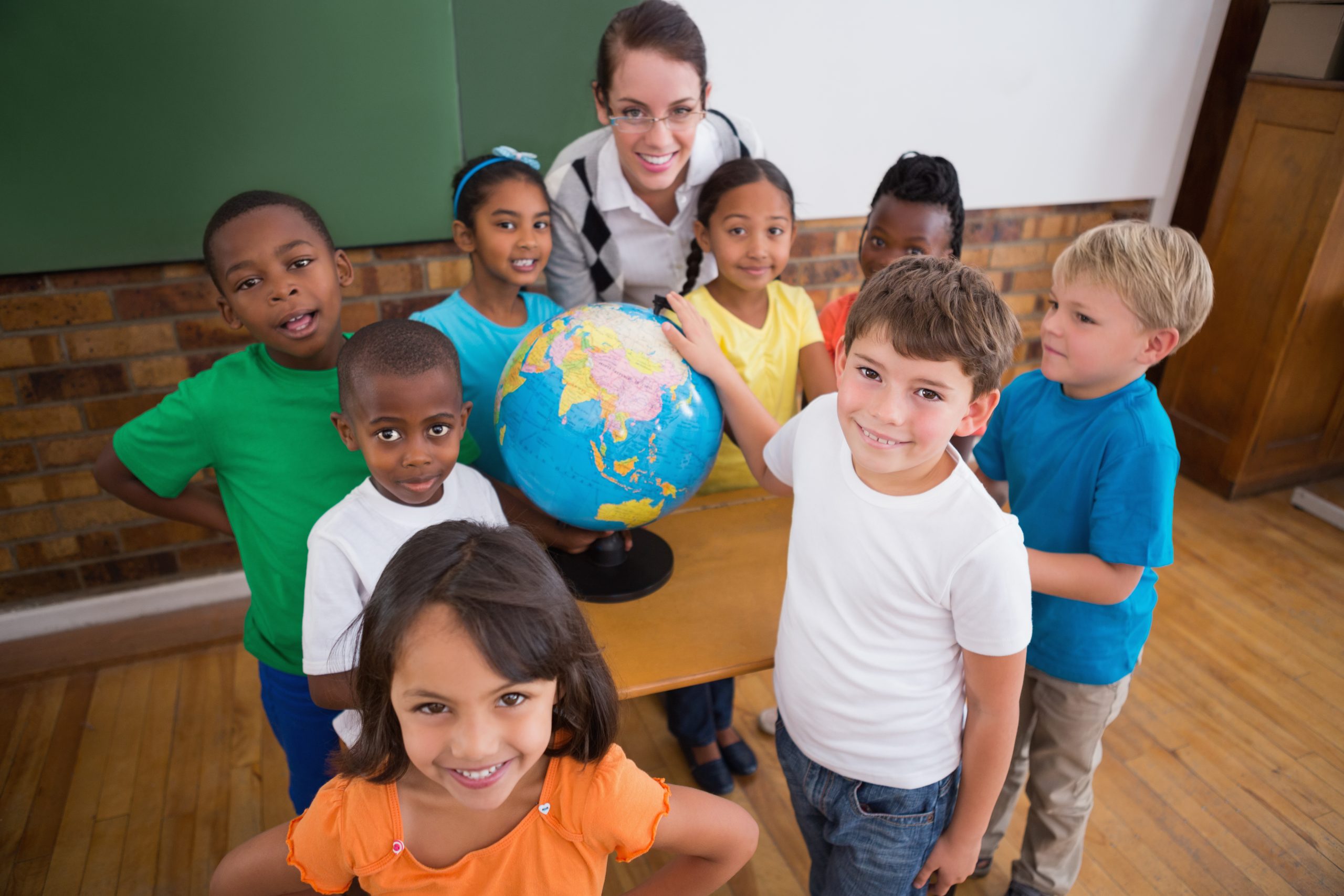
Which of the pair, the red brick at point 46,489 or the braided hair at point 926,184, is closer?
the braided hair at point 926,184

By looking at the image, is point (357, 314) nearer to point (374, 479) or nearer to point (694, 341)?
point (374, 479)

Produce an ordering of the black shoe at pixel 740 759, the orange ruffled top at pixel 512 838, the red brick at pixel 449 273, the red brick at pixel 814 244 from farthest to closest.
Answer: the red brick at pixel 814 244 → the red brick at pixel 449 273 → the black shoe at pixel 740 759 → the orange ruffled top at pixel 512 838

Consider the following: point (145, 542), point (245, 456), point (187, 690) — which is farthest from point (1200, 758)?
point (145, 542)

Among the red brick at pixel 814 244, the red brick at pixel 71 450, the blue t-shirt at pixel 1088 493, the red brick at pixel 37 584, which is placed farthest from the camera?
the red brick at pixel 814 244

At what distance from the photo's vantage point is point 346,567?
1.36 m

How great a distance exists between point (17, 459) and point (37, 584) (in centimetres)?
45

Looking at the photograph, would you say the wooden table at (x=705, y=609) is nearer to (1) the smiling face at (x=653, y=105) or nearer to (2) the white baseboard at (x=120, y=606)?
(1) the smiling face at (x=653, y=105)

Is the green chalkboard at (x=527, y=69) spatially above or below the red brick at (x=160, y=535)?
above

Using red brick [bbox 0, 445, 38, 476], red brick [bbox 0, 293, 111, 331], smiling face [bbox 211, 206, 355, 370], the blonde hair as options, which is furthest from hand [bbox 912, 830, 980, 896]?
red brick [bbox 0, 445, 38, 476]

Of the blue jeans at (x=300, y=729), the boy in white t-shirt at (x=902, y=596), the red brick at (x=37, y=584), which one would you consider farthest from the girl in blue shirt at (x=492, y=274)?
the red brick at (x=37, y=584)

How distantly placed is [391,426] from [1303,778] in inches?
105

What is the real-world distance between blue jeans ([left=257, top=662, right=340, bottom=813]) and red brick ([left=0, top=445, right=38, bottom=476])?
149 cm

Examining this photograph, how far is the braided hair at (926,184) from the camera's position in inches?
79.0

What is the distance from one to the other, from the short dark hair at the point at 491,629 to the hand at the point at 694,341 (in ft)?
1.69
